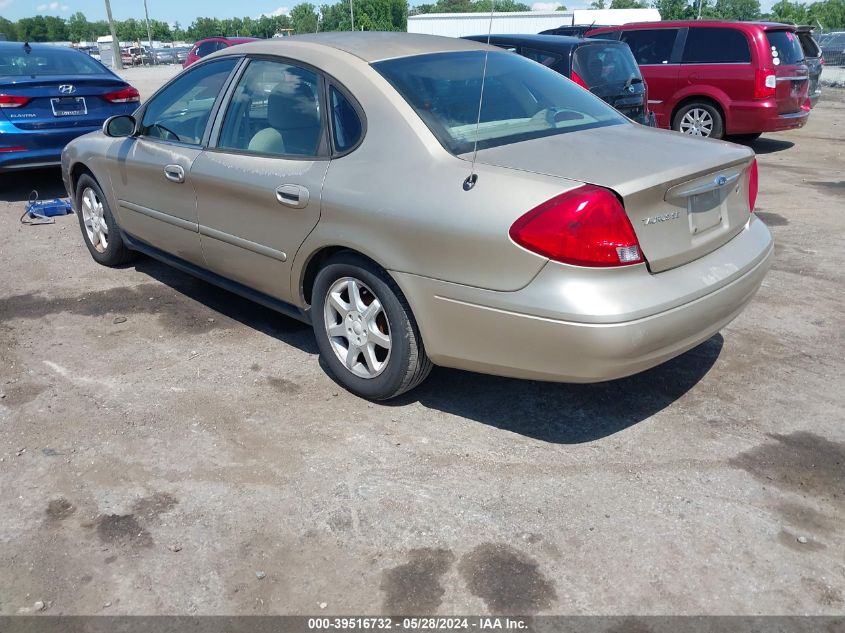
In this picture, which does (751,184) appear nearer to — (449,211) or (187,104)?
(449,211)

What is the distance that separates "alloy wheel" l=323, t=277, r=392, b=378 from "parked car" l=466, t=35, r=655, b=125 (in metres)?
5.75

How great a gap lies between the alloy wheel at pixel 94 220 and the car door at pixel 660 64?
848 centimetres

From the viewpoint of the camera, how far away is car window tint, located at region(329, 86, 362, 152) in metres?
3.55

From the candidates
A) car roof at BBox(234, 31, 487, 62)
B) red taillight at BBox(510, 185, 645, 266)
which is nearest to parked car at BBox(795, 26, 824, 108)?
car roof at BBox(234, 31, 487, 62)

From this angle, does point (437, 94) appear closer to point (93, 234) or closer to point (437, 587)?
point (437, 587)

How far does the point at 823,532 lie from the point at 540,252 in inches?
56.8

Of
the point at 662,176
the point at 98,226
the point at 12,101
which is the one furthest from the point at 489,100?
the point at 12,101

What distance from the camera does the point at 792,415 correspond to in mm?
3600

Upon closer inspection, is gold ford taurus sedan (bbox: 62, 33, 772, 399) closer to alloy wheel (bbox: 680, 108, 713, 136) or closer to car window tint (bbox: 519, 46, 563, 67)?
car window tint (bbox: 519, 46, 563, 67)

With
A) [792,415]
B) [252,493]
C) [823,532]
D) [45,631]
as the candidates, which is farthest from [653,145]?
[45,631]

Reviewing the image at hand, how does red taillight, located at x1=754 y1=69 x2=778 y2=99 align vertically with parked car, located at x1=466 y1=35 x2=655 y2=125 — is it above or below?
below

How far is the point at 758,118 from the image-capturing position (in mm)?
10711

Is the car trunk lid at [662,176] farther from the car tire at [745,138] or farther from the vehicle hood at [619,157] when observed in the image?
the car tire at [745,138]

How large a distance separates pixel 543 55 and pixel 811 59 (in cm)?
556
